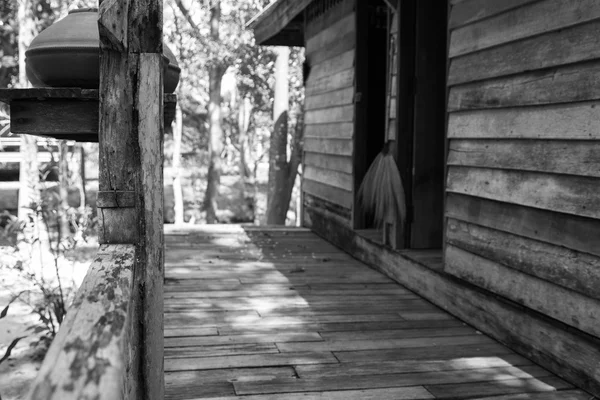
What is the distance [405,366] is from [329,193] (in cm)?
436

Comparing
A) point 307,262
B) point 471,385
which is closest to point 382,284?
point 307,262

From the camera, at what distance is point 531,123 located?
3.68 m

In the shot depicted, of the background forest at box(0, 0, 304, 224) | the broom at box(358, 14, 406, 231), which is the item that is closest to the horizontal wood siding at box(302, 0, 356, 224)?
the broom at box(358, 14, 406, 231)

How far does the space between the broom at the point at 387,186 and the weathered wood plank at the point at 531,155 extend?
1.06 metres

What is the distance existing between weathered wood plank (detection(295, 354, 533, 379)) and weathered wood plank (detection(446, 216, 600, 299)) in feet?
1.57

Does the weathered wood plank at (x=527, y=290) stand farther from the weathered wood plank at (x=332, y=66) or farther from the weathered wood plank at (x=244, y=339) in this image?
the weathered wood plank at (x=332, y=66)

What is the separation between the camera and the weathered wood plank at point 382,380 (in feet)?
10.7

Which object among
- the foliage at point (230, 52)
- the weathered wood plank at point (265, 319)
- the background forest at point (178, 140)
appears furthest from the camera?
the foliage at point (230, 52)

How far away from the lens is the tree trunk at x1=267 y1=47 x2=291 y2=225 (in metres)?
14.3

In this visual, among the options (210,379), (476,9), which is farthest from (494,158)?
(210,379)

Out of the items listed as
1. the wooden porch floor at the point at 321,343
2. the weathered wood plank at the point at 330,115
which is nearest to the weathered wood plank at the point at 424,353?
the wooden porch floor at the point at 321,343

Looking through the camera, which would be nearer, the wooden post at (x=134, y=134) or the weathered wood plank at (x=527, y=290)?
the wooden post at (x=134, y=134)

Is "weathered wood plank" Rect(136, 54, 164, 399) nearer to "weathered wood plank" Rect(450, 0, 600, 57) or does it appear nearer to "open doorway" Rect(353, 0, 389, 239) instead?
"weathered wood plank" Rect(450, 0, 600, 57)

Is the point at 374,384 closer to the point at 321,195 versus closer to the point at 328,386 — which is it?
the point at 328,386
